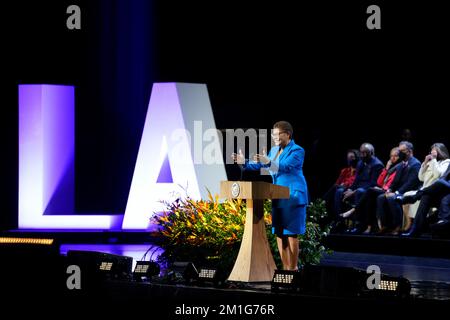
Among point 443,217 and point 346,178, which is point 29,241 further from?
point 346,178

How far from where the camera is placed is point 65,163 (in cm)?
1134

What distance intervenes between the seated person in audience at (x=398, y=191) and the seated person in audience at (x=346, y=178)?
984 mm

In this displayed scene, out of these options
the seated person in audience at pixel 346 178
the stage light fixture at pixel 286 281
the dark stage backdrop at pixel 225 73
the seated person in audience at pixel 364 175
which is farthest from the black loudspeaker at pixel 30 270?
the dark stage backdrop at pixel 225 73

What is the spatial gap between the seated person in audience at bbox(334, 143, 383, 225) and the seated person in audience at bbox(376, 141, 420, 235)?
0.39 meters

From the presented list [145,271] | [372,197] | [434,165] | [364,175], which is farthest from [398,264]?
[145,271]

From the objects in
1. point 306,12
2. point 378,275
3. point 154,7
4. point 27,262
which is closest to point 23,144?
point 154,7

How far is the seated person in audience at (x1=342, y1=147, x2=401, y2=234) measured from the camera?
34.5 ft

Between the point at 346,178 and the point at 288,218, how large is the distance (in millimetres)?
4928

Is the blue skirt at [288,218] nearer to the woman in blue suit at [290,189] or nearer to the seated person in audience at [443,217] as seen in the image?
the woman in blue suit at [290,189]

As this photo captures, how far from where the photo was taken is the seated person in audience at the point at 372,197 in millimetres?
10523

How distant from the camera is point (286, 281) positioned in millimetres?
5895

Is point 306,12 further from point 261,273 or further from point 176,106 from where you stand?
point 261,273

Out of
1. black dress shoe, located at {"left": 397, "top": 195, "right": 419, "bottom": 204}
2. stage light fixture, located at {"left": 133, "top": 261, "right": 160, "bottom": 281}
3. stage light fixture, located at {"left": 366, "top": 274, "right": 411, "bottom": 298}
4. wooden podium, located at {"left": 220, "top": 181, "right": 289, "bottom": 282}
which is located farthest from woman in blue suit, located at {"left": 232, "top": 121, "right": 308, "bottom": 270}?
black dress shoe, located at {"left": 397, "top": 195, "right": 419, "bottom": 204}

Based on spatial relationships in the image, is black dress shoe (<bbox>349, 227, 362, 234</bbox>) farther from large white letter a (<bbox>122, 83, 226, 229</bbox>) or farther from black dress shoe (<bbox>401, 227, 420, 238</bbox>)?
large white letter a (<bbox>122, 83, 226, 229</bbox>)
